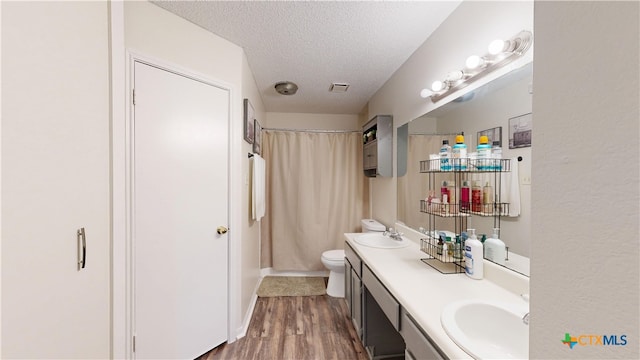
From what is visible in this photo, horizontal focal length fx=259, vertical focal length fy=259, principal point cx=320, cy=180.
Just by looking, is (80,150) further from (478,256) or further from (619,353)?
(478,256)

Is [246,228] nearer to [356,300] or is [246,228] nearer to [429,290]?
[356,300]

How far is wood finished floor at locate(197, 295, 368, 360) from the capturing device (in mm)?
1847

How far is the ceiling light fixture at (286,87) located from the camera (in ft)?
8.66

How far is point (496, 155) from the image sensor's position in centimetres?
125

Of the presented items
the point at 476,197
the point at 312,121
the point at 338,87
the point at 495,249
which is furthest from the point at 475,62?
the point at 312,121

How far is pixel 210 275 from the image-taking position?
5.94ft

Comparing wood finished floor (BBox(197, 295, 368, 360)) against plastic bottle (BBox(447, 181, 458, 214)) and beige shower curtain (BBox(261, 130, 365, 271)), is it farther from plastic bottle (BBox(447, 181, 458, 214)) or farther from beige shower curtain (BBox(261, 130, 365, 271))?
plastic bottle (BBox(447, 181, 458, 214))

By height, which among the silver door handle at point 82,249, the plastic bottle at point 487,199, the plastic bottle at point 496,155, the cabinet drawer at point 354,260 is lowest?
the cabinet drawer at point 354,260

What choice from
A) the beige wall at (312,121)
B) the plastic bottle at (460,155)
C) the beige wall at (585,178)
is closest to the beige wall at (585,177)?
the beige wall at (585,178)

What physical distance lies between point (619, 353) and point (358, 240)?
1.89m

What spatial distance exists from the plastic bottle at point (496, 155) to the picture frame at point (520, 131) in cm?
6

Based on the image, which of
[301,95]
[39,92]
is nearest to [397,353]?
[39,92]

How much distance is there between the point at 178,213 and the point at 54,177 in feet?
2.78

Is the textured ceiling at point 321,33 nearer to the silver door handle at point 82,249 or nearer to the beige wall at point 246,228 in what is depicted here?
the beige wall at point 246,228
